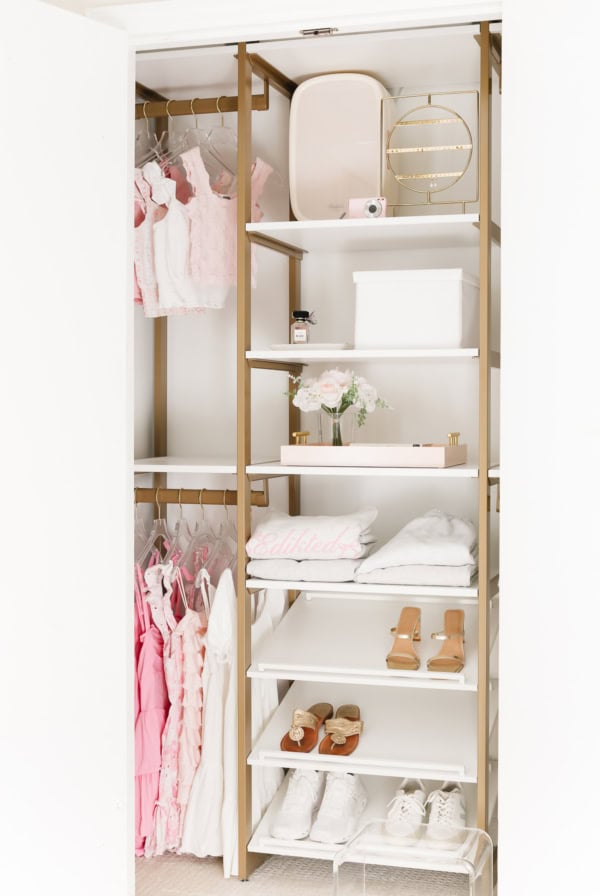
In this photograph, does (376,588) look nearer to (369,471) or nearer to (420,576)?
(420,576)

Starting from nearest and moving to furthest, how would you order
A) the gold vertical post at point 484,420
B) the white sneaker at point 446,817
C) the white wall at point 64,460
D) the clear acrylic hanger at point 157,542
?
the white wall at point 64,460 < the white sneaker at point 446,817 < the gold vertical post at point 484,420 < the clear acrylic hanger at point 157,542

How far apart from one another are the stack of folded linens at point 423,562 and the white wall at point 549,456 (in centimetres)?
34

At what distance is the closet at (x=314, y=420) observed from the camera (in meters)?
2.37

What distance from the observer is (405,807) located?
8.16ft

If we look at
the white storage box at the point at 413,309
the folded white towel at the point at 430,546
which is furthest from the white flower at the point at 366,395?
the folded white towel at the point at 430,546

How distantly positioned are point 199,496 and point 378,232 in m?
0.84

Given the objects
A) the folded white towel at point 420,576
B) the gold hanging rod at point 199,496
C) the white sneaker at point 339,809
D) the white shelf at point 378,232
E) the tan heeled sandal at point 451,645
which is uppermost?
the white shelf at point 378,232

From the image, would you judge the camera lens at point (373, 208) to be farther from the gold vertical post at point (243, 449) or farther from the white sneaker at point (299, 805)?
the white sneaker at point (299, 805)

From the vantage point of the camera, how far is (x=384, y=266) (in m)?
2.88

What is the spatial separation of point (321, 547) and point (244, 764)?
1.94ft

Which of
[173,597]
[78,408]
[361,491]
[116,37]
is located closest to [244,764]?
[173,597]

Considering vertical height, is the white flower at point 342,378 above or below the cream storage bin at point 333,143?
below

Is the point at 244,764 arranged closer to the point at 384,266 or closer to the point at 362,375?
the point at 362,375

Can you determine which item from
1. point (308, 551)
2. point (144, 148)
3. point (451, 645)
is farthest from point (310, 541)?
point (144, 148)
